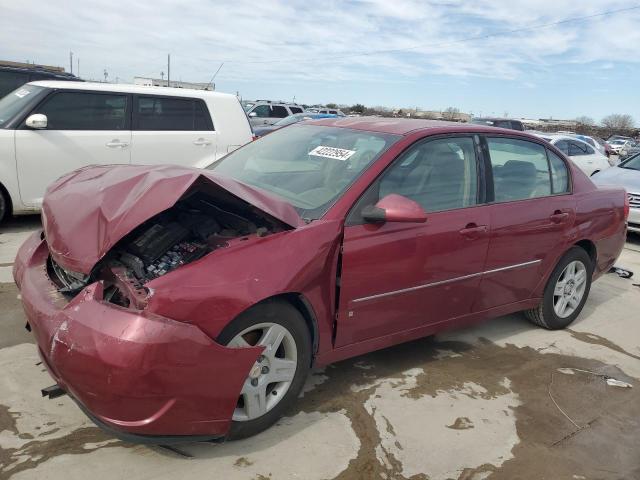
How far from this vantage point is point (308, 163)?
11.9 feet

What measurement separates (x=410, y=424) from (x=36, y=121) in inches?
214

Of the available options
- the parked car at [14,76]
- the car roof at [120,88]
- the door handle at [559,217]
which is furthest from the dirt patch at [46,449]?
the parked car at [14,76]

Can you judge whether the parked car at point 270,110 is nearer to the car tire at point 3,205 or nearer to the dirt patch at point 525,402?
the car tire at point 3,205

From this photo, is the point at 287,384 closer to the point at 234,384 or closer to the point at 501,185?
the point at 234,384

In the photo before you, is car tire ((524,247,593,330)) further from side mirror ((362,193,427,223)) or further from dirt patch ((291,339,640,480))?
side mirror ((362,193,427,223))

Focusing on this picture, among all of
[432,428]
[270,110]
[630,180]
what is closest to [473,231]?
[432,428]

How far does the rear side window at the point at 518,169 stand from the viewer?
400 centimetres

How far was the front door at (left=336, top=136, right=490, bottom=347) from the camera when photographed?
3111 mm

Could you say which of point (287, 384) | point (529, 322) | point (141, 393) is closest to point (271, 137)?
point (287, 384)

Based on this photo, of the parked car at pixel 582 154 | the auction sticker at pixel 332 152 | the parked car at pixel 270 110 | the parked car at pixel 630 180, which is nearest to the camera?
the auction sticker at pixel 332 152

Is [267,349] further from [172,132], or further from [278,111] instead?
[278,111]

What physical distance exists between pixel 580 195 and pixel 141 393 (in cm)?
387

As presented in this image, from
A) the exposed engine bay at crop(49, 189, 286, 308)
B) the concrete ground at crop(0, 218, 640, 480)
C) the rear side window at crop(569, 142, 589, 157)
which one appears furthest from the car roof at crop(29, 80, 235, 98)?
the rear side window at crop(569, 142, 589, 157)

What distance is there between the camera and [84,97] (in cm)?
677
